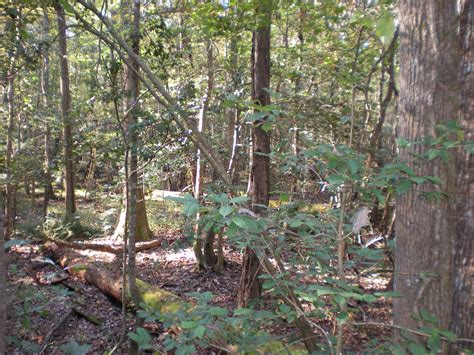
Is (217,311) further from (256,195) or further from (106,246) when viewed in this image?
(106,246)

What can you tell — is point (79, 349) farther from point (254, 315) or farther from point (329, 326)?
point (329, 326)

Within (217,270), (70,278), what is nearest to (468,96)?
(217,270)

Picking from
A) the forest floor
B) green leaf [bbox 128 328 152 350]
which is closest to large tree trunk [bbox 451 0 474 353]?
the forest floor

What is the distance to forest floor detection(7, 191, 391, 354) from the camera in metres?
4.67

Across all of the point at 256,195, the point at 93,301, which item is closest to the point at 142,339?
the point at 256,195

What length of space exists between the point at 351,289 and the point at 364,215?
531 mm

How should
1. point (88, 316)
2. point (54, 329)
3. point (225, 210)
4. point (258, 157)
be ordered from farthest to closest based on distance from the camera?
point (88, 316) < point (54, 329) < point (258, 157) < point (225, 210)

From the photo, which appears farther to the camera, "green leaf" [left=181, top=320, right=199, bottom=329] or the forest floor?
the forest floor

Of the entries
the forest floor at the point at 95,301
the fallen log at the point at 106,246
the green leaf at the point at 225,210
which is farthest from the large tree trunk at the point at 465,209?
the fallen log at the point at 106,246

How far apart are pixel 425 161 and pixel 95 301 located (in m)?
6.20

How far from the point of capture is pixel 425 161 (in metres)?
1.80

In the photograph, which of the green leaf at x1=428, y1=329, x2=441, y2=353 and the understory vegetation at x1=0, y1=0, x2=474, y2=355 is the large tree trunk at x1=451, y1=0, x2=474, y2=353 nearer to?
the understory vegetation at x1=0, y1=0, x2=474, y2=355

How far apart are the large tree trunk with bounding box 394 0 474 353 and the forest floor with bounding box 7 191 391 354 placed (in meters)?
1.46

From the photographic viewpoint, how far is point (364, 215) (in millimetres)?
1930
